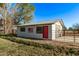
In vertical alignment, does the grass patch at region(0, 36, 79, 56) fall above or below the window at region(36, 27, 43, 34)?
below

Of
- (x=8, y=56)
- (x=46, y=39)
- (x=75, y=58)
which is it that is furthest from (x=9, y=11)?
(x=75, y=58)

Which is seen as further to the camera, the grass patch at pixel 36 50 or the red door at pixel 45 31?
the red door at pixel 45 31

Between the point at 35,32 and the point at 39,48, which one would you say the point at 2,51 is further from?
the point at 35,32

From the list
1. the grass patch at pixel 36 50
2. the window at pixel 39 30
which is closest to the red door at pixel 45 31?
the window at pixel 39 30

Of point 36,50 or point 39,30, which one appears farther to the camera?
point 39,30

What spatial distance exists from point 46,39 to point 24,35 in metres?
2.09

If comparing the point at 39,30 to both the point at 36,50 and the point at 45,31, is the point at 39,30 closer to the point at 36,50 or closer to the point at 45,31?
the point at 45,31

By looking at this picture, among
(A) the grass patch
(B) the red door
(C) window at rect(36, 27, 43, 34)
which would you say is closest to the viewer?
(A) the grass patch

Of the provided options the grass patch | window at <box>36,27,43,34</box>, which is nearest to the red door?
window at <box>36,27,43,34</box>

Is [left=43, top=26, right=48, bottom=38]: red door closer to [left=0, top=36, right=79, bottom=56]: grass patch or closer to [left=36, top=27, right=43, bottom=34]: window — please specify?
[left=36, top=27, right=43, bottom=34]: window

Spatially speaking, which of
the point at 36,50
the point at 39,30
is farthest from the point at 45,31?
the point at 36,50

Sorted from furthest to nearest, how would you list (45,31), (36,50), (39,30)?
(39,30) < (45,31) < (36,50)

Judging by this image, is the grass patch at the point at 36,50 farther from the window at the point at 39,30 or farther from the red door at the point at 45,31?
the window at the point at 39,30

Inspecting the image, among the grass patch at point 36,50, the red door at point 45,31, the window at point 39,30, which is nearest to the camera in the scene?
the grass patch at point 36,50
